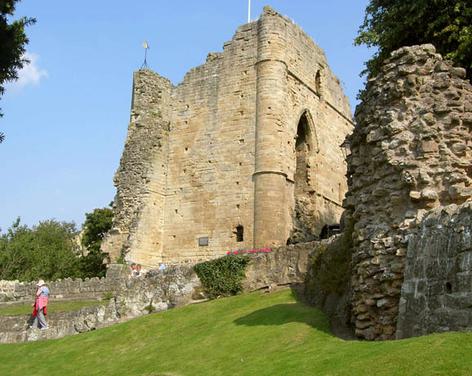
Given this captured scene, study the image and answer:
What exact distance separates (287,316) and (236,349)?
4.64 feet

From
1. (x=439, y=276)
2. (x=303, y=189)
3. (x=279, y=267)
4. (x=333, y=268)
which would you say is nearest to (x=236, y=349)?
(x=333, y=268)

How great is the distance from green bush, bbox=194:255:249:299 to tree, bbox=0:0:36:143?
5.79 metres

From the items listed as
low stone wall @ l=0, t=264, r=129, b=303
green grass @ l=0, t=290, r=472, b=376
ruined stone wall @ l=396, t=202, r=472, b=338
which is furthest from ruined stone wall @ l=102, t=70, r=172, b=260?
ruined stone wall @ l=396, t=202, r=472, b=338

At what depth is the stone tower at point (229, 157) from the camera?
2773 centimetres

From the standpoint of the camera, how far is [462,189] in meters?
8.45

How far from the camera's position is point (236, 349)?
32.6 feet

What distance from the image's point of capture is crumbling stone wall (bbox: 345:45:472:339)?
8.57 meters

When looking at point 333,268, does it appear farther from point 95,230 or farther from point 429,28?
point 95,230

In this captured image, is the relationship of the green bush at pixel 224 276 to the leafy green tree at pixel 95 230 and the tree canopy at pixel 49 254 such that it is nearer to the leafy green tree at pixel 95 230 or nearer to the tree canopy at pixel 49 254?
A: the tree canopy at pixel 49 254

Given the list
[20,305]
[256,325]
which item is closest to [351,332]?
[256,325]

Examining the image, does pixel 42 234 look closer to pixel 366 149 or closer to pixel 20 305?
pixel 20 305

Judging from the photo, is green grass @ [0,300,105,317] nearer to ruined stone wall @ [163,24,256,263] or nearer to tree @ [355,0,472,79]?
ruined stone wall @ [163,24,256,263]

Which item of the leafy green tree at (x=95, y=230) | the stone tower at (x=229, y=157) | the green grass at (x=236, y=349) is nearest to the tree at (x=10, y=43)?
the green grass at (x=236, y=349)

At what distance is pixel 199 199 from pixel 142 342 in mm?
16303
